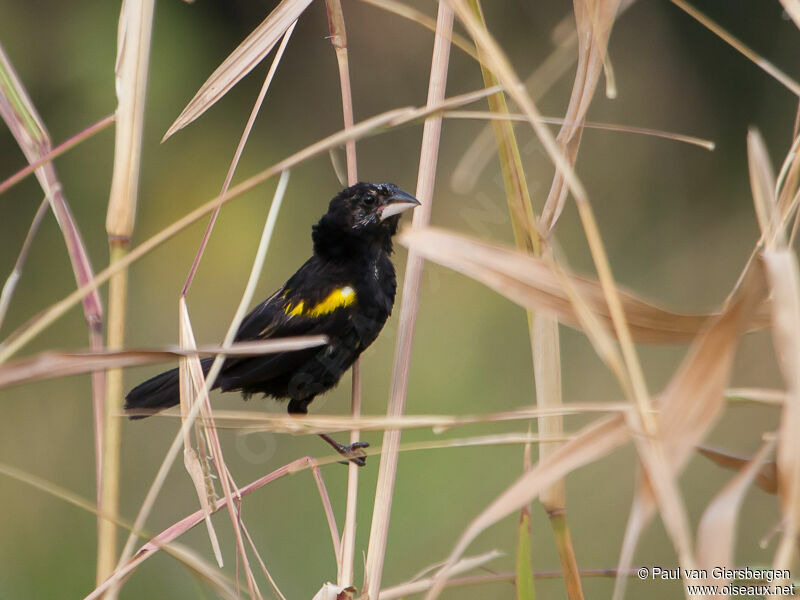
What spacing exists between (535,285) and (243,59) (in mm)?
610

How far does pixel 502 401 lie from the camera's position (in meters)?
4.33

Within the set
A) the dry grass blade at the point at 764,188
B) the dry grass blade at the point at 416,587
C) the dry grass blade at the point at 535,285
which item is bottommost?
the dry grass blade at the point at 416,587

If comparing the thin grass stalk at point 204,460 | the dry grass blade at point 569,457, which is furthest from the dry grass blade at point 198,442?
the dry grass blade at point 569,457

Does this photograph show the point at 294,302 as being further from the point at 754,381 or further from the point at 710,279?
the point at 710,279

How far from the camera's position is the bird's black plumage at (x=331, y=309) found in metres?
2.46

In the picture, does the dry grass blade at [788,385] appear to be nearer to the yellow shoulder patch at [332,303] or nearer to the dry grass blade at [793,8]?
the dry grass blade at [793,8]

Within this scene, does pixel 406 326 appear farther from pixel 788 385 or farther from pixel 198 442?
pixel 788 385

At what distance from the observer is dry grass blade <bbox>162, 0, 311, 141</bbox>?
124cm

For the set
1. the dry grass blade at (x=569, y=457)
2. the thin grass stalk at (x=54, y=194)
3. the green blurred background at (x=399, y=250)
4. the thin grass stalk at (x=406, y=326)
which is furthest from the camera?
the green blurred background at (x=399, y=250)

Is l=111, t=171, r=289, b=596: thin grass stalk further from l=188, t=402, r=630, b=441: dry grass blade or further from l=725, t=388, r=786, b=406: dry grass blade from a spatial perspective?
l=725, t=388, r=786, b=406: dry grass blade

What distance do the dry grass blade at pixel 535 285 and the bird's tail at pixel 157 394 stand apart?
5.24 ft

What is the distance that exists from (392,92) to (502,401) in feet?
7.30

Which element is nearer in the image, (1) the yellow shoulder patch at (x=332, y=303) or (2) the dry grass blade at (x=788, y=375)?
(2) the dry grass blade at (x=788, y=375)

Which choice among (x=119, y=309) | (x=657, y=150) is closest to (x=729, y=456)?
(x=119, y=309)
